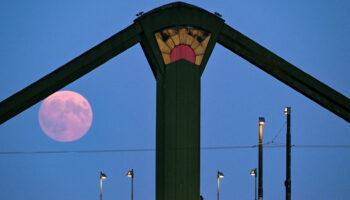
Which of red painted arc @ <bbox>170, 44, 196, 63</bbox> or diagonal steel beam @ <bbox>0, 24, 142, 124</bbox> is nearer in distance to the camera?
diagonal steel beam @ <bbox>0, 24, 142, 124</bbox>

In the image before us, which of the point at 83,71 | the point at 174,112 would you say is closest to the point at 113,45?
the point at 83,71

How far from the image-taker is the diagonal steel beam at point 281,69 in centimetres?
3772

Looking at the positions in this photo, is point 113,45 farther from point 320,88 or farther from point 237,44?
point 320,88

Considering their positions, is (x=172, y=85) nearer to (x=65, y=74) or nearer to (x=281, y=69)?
(x=65, y=74)

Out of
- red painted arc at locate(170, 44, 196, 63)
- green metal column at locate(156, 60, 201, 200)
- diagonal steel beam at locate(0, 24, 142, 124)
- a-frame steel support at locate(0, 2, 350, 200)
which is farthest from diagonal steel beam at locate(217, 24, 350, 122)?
diagonal steel beam at locate(0, 24, 142, 124)

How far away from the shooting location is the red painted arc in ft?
120

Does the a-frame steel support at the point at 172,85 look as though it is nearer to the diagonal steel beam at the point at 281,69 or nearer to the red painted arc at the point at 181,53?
the red painted arc at the point at 181,53

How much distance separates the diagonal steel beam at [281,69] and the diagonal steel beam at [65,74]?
5629mm

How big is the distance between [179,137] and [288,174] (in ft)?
20.4

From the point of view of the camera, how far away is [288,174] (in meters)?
35.4

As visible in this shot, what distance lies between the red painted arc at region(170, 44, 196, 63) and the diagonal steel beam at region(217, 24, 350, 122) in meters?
2.09

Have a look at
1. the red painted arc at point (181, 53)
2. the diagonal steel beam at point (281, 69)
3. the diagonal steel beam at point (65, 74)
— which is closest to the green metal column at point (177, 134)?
the red painted arc at point (181, 53)

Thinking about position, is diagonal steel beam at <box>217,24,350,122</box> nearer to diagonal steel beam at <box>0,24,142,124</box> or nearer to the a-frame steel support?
the a-frame steel support

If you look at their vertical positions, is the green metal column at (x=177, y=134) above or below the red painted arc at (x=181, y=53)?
below
